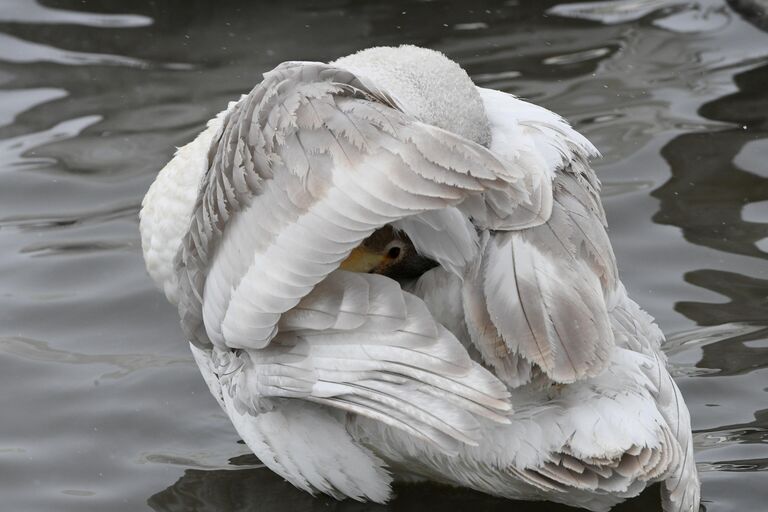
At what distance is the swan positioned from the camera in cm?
380

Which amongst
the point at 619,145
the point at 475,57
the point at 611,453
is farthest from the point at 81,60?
the point at 611,453

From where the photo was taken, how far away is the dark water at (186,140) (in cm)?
484

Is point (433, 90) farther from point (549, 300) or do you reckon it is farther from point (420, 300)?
point (549, 300)

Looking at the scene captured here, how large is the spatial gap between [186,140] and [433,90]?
3154 mm

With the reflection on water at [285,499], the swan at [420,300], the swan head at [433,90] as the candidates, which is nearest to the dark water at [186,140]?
the reflection on water at [285,499]

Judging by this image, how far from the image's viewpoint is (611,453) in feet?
12.6

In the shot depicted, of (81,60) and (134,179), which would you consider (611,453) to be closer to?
(134,179)

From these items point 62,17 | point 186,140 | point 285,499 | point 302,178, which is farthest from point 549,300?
point 62,17

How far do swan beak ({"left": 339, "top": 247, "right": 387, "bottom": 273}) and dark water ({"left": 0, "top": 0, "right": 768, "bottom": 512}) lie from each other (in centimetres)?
85

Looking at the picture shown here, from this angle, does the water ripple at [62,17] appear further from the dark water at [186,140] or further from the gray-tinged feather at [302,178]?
the gray-tinged feather at [302,178]

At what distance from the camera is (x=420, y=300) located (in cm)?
397

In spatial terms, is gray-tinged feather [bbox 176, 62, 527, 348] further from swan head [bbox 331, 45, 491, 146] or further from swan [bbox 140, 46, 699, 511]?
swan head [bbox 331, 45, 491, 146]

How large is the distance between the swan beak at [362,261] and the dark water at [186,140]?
0.85m

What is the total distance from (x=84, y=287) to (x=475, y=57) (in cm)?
300
